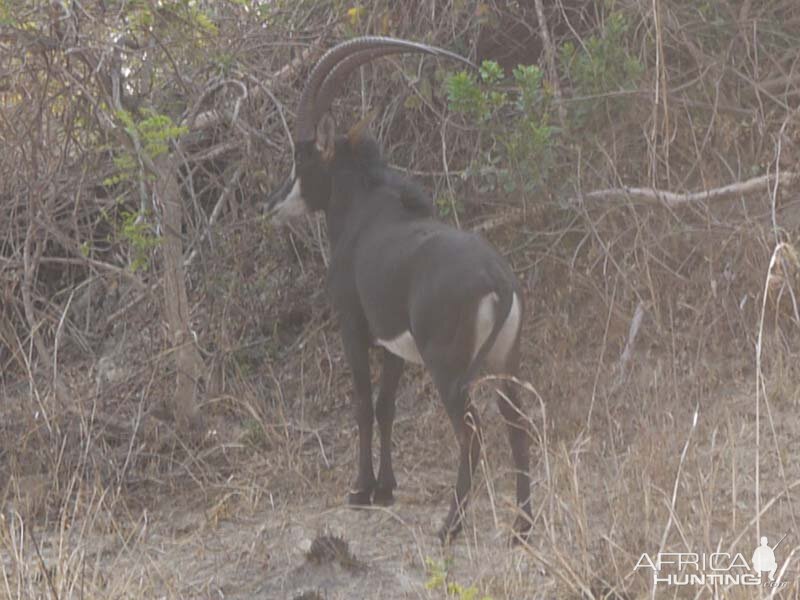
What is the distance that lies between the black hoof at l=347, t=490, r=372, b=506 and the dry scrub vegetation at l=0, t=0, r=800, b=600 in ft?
0.30

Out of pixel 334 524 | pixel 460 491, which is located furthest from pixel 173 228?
pixel 460 491

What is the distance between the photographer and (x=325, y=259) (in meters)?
7.99

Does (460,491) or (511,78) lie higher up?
(511,78)

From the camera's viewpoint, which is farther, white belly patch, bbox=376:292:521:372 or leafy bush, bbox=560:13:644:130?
leafy bush, bbox=560:13:644:130

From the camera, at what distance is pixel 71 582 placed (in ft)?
14.9

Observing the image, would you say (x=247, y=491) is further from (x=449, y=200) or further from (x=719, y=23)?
(x=719, y=23)

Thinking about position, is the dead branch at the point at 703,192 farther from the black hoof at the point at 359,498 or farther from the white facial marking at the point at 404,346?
the black hoof at the point at 359,498

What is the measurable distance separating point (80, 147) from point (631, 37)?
313cm

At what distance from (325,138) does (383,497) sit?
1779 mm

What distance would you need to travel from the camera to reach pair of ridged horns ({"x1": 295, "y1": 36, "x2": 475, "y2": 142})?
6.51 m

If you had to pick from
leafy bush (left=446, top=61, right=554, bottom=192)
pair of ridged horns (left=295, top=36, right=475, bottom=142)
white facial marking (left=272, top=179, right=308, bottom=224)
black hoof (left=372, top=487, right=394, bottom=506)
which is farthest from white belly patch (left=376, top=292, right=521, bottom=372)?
leafy bush (left=446, top=61, right=554, bottom=192)

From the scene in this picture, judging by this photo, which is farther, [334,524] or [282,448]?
[282,448]
